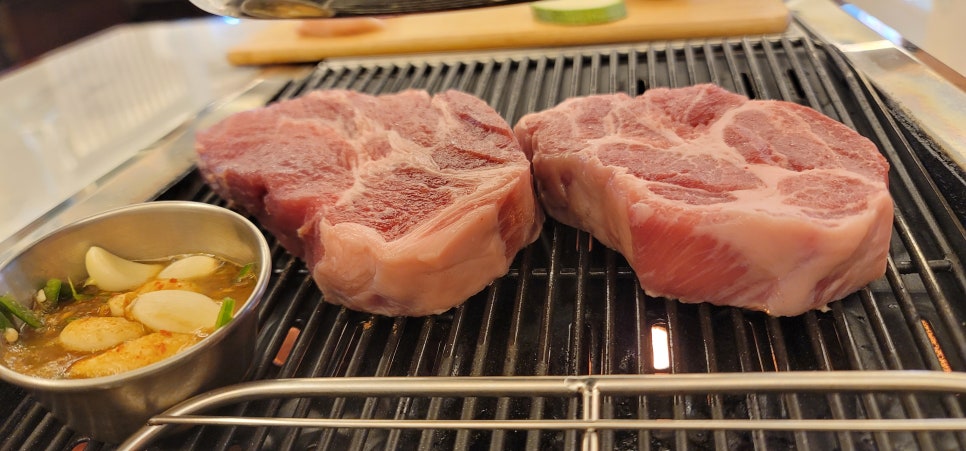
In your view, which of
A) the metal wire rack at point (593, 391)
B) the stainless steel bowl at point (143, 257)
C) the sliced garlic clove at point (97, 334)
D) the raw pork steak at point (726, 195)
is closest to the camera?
the metal wire rack at point (593, 391)

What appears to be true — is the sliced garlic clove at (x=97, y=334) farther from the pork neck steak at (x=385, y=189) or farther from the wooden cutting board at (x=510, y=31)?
the wooden cutting board at (x=510, y=31)

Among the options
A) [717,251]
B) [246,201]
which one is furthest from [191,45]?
[717,251]

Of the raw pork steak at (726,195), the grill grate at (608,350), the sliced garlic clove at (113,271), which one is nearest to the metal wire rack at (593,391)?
the grill grate at (608,350)

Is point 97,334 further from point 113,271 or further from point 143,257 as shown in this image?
point 143,257

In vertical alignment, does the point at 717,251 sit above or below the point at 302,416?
above

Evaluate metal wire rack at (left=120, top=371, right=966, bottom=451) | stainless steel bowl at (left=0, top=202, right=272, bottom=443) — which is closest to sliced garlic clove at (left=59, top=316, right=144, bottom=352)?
stainless steel bowl at (left=0, top=202, right=272, bottom=443)

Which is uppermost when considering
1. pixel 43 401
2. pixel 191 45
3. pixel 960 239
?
pixel 43 401

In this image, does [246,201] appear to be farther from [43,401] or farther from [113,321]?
[43,401]

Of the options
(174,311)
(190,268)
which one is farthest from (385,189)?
(174,311)
